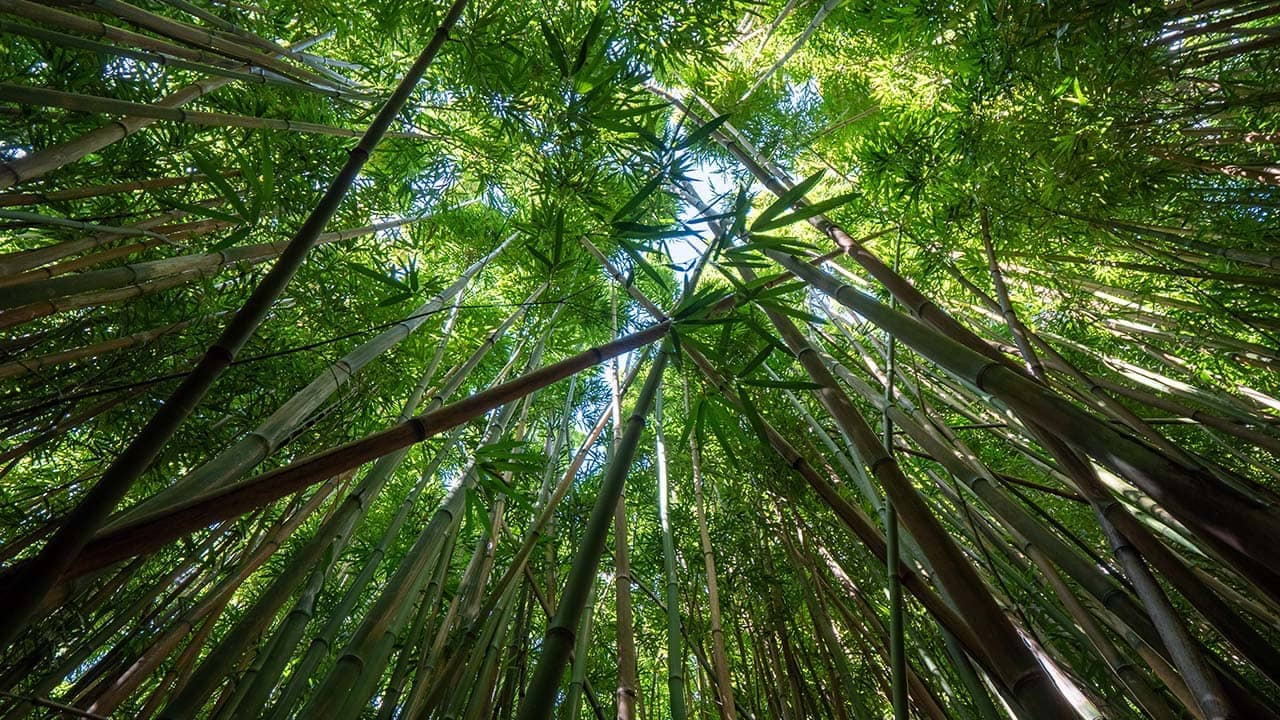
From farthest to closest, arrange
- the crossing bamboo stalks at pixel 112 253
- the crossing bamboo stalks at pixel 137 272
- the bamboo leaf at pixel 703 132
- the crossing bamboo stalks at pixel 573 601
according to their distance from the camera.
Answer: the crossing bamboo stalks at pixel 112 253 < the bamboo leaf at pixel 703 132 < the crossing bamboo stalks at pixel 137 272 < the crossing bamboo stalks at pixel 573 601

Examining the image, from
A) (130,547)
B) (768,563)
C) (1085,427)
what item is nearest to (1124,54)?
(1085,427)

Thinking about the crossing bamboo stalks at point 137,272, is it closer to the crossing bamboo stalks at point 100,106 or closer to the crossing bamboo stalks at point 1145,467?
the crossing bamboo stalks at point 100,106

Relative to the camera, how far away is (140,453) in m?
0.55

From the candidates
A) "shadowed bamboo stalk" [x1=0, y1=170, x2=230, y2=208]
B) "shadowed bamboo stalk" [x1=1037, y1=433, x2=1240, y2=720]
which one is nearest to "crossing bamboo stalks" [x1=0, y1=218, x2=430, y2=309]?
"shadowed bamboo stalk" [x1=0, y1=170, x2=230, y2=208]

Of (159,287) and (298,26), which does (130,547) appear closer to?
(159,287)

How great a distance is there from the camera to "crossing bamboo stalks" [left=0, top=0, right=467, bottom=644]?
44 centimetres

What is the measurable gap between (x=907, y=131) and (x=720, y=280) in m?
2.22

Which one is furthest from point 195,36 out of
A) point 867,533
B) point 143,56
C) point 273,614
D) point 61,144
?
point 867,533

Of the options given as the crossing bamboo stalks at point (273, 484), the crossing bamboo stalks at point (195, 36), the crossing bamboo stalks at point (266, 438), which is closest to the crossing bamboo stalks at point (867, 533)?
the crossing bamboo stalks at point (273, 484)

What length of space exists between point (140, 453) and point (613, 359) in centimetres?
136

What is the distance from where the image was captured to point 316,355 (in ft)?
7.27

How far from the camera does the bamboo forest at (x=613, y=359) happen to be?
0.79m

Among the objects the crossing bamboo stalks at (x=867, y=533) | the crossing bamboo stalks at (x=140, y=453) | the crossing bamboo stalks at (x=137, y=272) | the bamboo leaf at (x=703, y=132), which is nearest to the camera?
the crossing bamboo stalks at (x=140, y=453)

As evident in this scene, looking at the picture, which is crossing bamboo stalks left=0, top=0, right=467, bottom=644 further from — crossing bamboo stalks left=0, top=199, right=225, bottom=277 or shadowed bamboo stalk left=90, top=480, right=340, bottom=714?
shadowed bamboo stalk left=90, top=480, right=340, bottom=714
